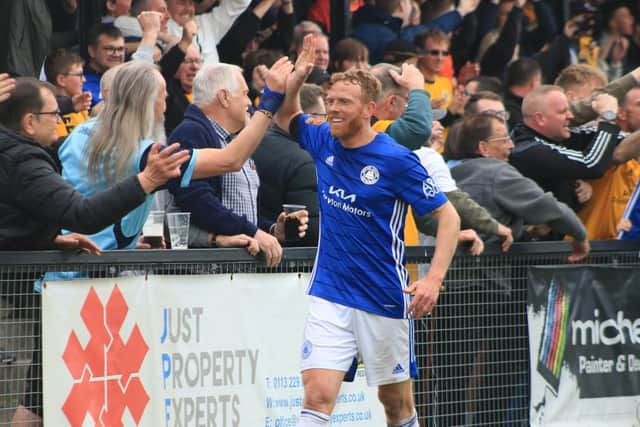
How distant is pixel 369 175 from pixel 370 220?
9.9 inches

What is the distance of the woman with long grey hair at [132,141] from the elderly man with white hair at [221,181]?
0.37 metres

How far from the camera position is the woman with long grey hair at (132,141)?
6.35 metres

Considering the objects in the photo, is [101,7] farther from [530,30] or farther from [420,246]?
[530,30]

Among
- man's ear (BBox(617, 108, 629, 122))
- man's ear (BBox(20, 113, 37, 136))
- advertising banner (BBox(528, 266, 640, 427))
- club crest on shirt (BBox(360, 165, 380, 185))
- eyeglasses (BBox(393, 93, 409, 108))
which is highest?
eyeglasses (BBox(393, 93, 409, 108))

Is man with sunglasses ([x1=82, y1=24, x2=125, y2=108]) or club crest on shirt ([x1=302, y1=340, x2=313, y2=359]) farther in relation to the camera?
man with sunglasses ([x1=82, y1=24, x2=125, y2=108])

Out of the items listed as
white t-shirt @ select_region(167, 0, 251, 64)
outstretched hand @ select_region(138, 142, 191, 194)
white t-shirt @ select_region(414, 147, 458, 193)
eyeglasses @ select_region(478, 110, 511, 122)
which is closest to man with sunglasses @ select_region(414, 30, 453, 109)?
white t-shirt @ select_region(167, 0, 251, 64)

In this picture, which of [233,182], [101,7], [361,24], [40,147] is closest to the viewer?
[40,147]

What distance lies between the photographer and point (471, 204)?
25.5 ft

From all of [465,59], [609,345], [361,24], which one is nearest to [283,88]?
[609,345]

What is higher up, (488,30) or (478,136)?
(488,30)

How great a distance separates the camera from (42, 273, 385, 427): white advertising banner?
6.49 m

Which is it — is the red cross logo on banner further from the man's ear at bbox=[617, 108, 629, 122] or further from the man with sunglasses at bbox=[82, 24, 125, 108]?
the man's ear at bbox=[617, 108, 629, 122]

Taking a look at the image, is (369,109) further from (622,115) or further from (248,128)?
(622,115)

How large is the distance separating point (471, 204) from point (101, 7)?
4.86m
